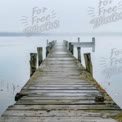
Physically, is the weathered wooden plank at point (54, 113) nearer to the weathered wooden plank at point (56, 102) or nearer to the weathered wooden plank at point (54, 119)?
the weathered wooden plank at point (54, 119)

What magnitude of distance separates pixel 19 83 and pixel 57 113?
13181 mm

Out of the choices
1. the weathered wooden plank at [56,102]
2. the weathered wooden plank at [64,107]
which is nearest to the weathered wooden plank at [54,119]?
the weathered wooden plank at [64,107]

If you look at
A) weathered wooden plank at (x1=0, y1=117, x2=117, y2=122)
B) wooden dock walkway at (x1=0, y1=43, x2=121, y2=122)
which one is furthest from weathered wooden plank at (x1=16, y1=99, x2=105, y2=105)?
→ weathered wooden plank at (x1=0, y1=117, x2=117, y2=122)

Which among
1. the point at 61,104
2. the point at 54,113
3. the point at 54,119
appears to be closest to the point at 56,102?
the point at 61,104

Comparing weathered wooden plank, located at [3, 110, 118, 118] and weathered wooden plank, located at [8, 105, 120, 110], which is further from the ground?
weathered wooden plank, located at [8, 105, 120, 110]

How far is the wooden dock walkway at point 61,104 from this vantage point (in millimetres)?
3885

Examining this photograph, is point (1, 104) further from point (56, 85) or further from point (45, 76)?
point (56, 85)

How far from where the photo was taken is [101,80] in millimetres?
18203

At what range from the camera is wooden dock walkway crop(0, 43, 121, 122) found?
3885 mm

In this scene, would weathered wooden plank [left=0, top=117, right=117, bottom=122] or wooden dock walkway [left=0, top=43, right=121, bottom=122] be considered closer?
weathered wooden plank [left=0, top=117, right=117, bottom=122]

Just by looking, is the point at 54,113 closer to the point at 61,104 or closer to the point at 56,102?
the point at 61,104

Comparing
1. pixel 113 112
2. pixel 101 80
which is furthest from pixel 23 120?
pixel 101 80

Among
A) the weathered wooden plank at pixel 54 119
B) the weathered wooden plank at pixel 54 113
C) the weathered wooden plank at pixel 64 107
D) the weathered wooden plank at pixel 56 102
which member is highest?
the weathered wooden plank at pixel 56 102

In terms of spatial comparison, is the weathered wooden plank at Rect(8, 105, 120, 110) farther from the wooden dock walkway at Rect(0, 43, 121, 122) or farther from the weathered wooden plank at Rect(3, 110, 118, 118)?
the weathered wooden plank at Rect(3, 110, 118, 118)
